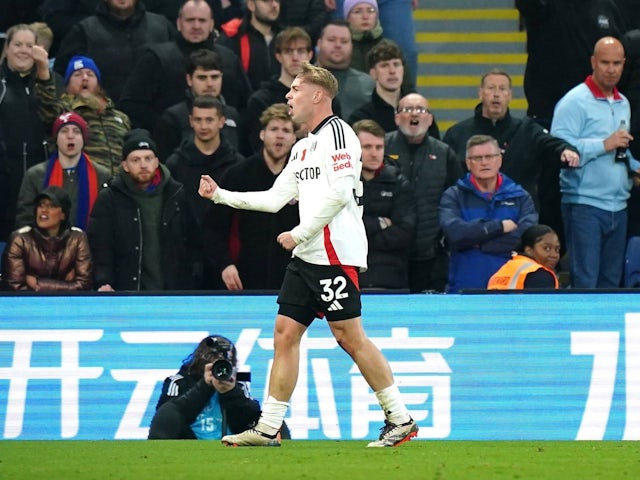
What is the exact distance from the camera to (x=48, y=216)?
39.8 feet

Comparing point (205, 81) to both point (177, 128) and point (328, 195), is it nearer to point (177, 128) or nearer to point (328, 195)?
point (177, 128)

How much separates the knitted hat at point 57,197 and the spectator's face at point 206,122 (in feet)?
4.85

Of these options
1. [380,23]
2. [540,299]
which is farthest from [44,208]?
[380,23]

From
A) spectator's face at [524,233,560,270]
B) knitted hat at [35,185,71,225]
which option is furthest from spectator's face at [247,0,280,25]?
spectator's face at [524,233,560,270]

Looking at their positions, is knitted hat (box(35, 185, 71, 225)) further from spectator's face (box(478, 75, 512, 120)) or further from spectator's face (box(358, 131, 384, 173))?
spectator's face (box(478, 75, 512, 120))

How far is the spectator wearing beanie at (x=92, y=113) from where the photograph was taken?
13.5 meters

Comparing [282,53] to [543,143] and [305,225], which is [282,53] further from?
[305,225]

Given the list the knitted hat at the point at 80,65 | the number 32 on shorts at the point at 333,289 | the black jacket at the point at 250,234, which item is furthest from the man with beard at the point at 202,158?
the number 32 on shorts at the point at 333,289

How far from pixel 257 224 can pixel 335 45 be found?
2389mm

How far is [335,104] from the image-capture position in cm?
1413

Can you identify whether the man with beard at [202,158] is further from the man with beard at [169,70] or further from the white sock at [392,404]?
the white sock at [392,404]

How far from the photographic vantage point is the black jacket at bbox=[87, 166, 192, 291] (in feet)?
40.7

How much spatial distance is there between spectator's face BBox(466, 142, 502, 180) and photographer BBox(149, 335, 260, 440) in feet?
11.8

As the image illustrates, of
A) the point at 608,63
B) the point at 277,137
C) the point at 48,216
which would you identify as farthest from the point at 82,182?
the point at 608,63
